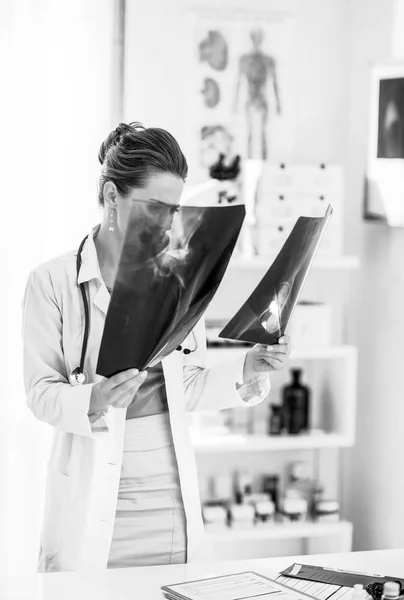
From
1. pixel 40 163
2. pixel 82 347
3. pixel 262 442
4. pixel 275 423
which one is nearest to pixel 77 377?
pixel 82 347

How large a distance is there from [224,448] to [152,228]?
5.57 ft

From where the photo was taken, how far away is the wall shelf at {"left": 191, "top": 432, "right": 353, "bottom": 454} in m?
3.14

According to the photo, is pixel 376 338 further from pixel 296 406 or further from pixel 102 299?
pixel 102 299

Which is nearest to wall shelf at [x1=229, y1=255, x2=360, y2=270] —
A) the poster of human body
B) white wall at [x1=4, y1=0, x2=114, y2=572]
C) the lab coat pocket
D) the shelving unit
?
the shelving unit

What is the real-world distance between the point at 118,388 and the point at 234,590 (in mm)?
415

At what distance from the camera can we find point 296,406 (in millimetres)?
3340

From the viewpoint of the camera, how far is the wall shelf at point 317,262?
310cm

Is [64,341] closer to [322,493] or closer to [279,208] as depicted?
[279,208]

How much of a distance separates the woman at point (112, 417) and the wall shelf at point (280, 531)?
1.18 m

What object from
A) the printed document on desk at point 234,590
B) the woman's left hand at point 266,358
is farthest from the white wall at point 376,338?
the printed document on desk at point 234,590

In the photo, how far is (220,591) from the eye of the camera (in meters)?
1.62

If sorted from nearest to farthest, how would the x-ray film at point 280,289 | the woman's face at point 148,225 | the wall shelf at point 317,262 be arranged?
the woman's face at point 148,225
the x-ray film at point 280,289
the wall shelf at point 317,262

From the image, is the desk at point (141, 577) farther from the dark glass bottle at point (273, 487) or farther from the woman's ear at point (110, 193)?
the dark glass bottle at point (273, 487)

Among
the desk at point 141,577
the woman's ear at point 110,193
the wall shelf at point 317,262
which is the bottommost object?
the desk at point 141,577
